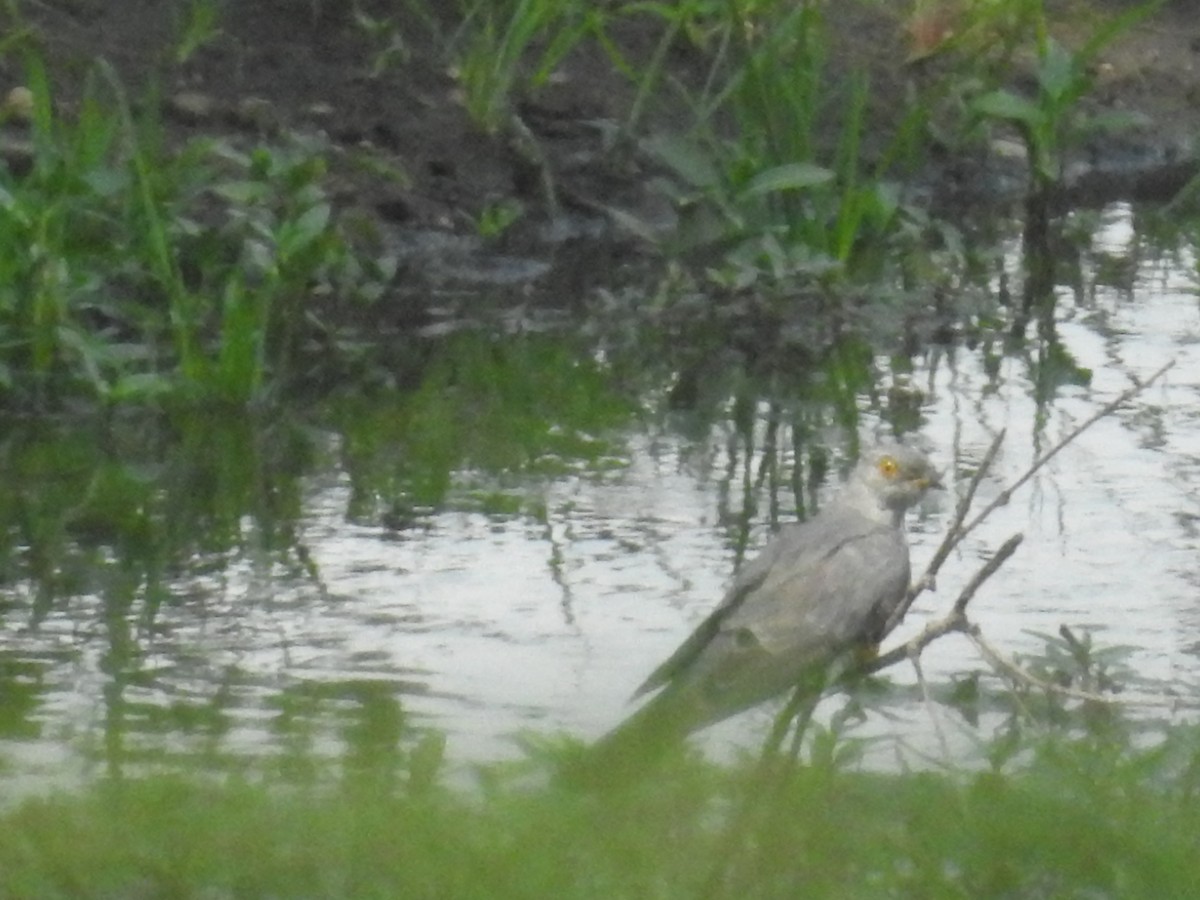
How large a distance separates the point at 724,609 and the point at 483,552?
888 millimetres

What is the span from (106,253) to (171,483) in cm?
98

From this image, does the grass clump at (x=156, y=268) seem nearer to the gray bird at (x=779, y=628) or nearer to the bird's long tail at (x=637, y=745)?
the gray bird at (x=779, y=628)

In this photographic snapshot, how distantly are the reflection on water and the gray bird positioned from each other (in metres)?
0.09

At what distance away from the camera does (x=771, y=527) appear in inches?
197

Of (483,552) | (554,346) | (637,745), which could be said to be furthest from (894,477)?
(554,346)

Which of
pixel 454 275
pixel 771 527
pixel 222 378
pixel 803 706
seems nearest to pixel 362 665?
pixel 803 706

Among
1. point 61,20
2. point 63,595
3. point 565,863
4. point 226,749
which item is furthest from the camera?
point 61,20

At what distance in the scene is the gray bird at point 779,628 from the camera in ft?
12.4

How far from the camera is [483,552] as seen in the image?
15.8 ft

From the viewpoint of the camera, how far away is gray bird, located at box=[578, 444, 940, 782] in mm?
3768

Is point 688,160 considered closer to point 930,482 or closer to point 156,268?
point 156,268

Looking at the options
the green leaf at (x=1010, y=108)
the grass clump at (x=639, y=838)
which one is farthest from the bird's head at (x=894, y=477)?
the green leaf at (x=1010, y=108)

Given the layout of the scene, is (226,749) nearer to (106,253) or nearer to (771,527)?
(771,527)

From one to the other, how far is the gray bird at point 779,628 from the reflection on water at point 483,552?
0.29 feet
